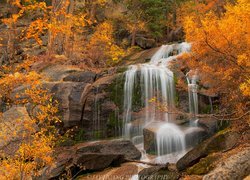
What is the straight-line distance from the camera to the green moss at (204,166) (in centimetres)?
851

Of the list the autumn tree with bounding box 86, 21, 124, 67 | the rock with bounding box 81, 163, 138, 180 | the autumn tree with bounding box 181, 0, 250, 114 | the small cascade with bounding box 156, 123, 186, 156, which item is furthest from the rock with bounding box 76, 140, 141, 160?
the autumn tree with bounding box 86, 21, 124, 67

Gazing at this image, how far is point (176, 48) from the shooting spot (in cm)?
2197

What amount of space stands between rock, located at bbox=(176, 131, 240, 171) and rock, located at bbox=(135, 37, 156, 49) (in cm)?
1642

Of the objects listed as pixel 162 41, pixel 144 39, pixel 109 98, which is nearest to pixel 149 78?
pixel 109 98

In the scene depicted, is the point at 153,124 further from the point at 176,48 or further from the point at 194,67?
the point at 176,48

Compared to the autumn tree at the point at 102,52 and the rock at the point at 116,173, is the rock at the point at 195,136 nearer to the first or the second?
the rock at the point at 116,173

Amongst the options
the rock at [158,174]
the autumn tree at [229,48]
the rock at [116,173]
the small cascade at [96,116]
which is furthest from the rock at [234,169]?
the small cascade at [96,116]

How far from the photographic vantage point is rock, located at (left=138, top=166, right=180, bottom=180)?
30.0ft

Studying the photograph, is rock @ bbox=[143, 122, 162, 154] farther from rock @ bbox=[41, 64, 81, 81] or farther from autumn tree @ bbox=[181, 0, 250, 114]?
rock @ bbox=[41, 64, 81, 81]

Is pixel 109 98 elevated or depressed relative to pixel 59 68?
depressed

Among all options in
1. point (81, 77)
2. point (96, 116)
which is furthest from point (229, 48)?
point (81, 77)

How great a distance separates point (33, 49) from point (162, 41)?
11.7 meters

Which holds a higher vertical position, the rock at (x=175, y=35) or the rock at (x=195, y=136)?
the rock at (x=175, y=35)

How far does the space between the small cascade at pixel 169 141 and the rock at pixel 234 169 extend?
5260 mm
